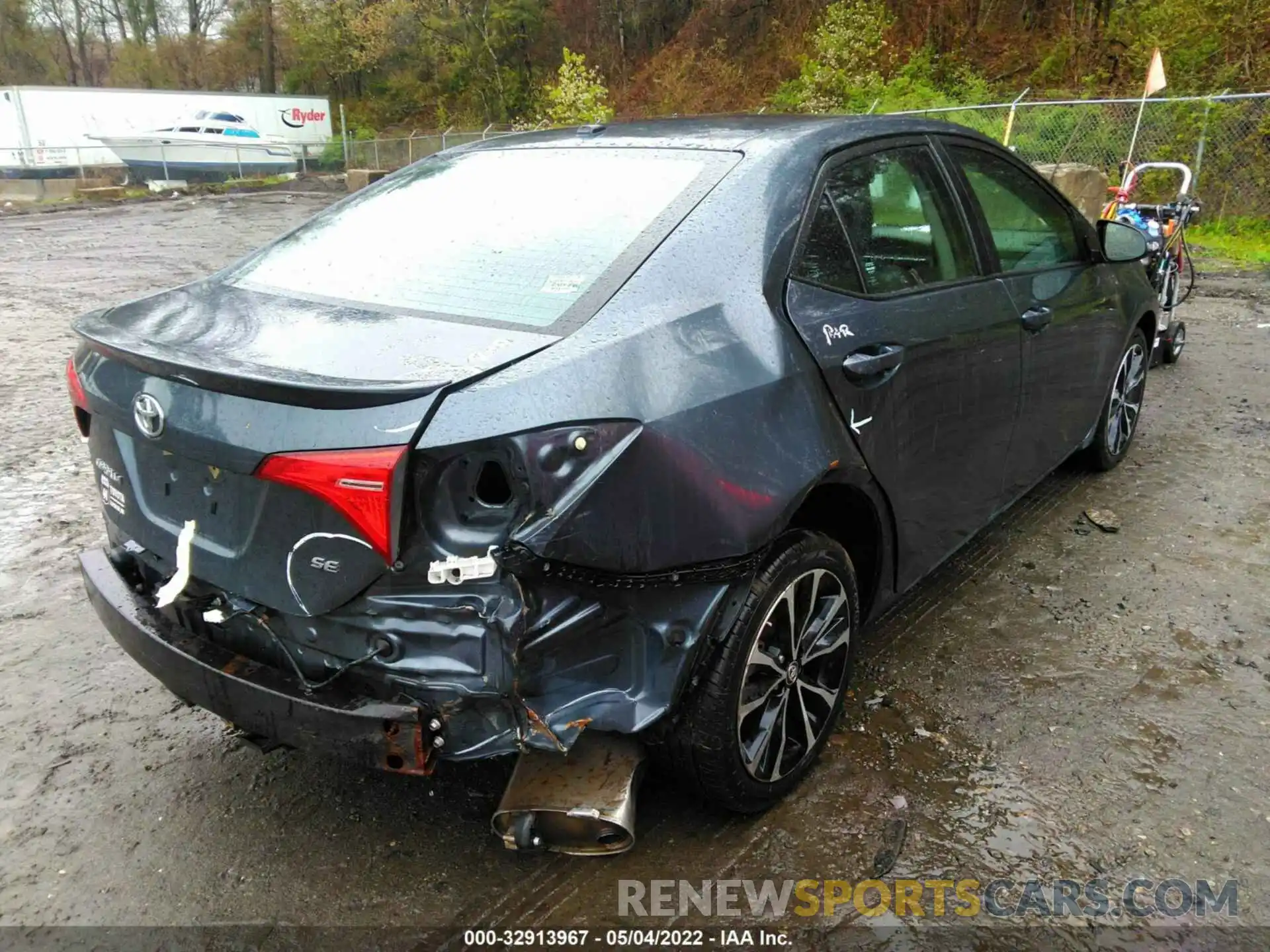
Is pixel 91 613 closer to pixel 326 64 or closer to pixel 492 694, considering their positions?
pixel 492 694

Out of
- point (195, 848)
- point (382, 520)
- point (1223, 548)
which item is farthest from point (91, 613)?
point (1223, 548)

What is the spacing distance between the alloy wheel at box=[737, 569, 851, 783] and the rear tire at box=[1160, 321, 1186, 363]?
544 cm

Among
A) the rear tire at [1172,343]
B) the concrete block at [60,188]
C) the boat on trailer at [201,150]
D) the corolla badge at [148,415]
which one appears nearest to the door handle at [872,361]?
Result: the corolla badge at [148,415]

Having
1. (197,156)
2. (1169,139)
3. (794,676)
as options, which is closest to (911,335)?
(794,676)

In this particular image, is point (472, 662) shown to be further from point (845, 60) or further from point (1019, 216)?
point (845, 60)

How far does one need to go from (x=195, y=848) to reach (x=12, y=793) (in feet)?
2.17

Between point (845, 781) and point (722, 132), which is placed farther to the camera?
point (722, 132)

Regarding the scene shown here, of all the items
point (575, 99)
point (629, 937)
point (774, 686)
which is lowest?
point (629, 937)

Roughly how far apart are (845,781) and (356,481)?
1.65 meters

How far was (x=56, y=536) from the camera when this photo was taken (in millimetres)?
4309

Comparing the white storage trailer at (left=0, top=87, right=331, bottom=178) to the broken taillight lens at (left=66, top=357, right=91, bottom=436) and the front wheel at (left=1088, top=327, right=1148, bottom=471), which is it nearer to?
the broken taillight lens at (left=66, top=357, right=91, bottom=436)

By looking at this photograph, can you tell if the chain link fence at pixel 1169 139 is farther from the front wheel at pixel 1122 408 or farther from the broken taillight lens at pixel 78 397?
the broken taillight lens at pixel 78 397

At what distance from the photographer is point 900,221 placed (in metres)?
3.03

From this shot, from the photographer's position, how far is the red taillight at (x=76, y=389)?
2447 millimetres
